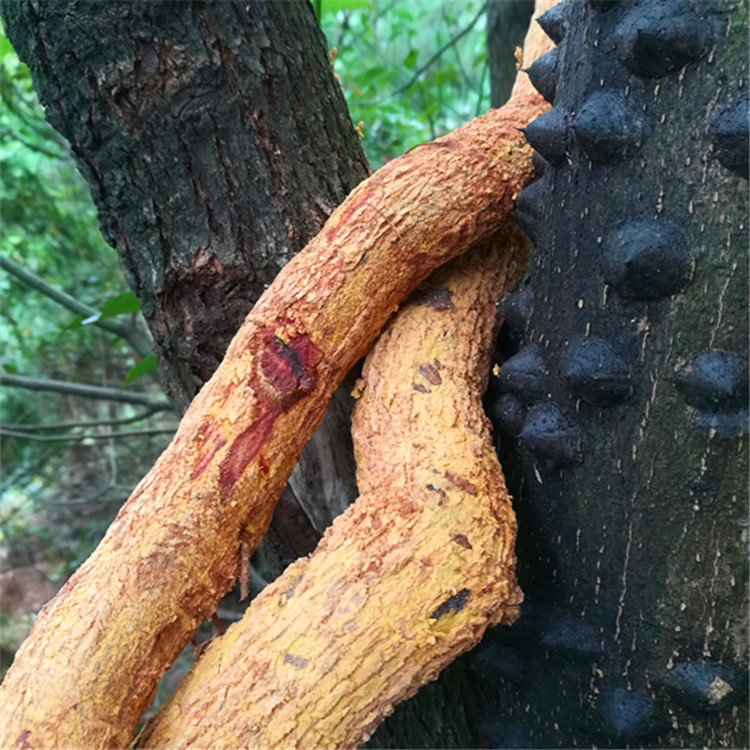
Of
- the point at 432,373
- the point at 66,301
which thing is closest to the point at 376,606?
the point at 432,373

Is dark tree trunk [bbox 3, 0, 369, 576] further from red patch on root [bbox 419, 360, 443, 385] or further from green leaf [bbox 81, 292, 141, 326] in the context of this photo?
green leaf [bbox 81, 292, 141, 326]

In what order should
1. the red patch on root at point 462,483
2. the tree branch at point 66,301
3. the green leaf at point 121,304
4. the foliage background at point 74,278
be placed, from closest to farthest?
the red patch on root at point 462,483
the green leaf at point 121,304
the tree branch at point 66,301
the foliage background at point 74,278

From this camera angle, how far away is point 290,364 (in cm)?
68

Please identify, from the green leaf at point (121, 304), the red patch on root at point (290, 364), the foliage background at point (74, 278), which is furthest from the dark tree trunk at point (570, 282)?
the foliage background at point (74, 278)

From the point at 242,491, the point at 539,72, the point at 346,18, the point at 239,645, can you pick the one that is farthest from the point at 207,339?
the point at 346,18

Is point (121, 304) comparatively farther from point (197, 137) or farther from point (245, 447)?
point (245, 447)

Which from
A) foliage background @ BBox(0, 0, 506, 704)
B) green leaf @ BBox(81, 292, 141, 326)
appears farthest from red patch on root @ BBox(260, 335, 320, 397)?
foliage background @ BBox(0, 0, 506, 704)

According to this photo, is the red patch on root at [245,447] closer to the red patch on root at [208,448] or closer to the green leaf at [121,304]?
the red patch on root at [208,448]

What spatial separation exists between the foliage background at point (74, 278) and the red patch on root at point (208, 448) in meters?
1.32

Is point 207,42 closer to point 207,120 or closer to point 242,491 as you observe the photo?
point 207,120

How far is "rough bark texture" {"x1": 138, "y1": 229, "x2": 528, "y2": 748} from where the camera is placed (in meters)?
0.59

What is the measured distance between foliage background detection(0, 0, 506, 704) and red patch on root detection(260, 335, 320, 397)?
4.36 ft

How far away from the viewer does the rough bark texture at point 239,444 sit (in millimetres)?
600

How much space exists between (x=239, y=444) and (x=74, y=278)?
232 centimetres
